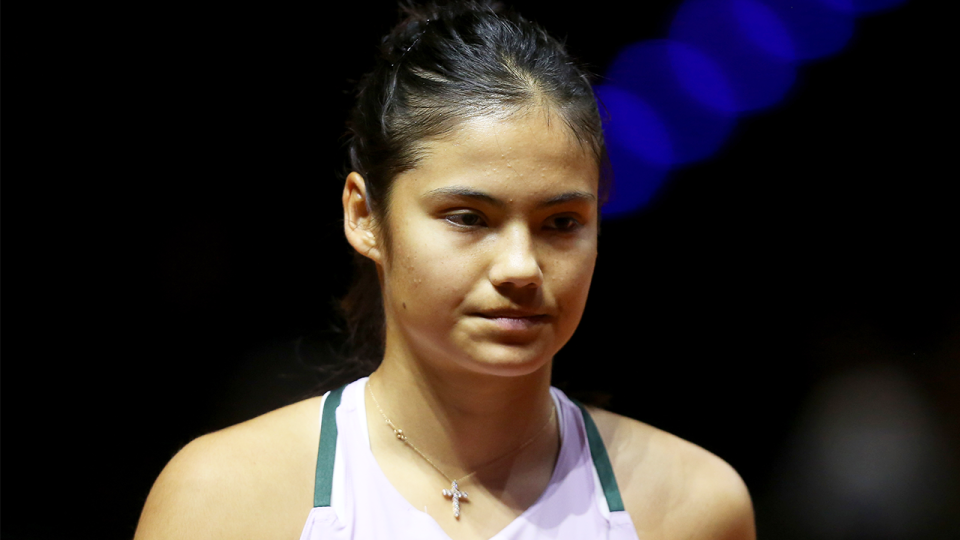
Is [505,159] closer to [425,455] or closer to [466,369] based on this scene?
[466,369]

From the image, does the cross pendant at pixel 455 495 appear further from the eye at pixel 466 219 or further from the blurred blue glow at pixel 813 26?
the blurred blue glow at pixel 813 26

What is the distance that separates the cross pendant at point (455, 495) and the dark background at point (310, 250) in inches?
24.1

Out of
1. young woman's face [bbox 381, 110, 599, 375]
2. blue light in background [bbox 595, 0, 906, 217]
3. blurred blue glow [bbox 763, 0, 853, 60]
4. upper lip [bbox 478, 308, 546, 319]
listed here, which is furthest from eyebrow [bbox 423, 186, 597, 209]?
blurred blue glow [bbox 763, 0, 853, 60]

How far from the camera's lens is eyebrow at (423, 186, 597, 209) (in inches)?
44.1

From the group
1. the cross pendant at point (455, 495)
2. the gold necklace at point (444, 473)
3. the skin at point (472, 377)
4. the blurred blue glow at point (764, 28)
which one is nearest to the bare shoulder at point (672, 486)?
the skin at point (472, 377)

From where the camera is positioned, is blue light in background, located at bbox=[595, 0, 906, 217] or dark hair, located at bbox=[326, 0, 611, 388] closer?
dark hair, located at bbox=[326, 0, 611, 388]

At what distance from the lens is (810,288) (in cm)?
177

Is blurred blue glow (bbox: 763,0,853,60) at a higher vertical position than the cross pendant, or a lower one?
higher

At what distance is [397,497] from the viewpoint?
1.21 m

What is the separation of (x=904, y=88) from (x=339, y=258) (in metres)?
1.27

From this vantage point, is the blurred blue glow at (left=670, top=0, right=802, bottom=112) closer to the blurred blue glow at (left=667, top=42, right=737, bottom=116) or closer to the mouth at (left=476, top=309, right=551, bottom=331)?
the blurred blue glow at (left=667, top=42, right=737, bottom=116)

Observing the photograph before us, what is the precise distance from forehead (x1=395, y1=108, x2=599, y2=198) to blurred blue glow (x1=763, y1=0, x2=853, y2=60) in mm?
816

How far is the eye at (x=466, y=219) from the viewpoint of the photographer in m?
1.14

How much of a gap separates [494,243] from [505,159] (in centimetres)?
12
